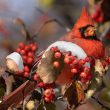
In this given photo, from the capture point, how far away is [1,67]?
6.35 ft

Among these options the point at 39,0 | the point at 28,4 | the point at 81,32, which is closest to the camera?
the point at 81,32

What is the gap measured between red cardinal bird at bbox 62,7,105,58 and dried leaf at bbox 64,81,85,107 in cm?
24

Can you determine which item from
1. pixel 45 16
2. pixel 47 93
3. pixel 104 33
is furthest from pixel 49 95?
pixel 45 16

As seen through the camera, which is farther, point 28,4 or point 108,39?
point 28,4

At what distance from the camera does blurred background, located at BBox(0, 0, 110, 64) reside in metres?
3.09

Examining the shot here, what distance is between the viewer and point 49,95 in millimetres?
1949

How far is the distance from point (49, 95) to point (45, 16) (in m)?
2.82

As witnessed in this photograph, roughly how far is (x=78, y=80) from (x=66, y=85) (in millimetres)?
71

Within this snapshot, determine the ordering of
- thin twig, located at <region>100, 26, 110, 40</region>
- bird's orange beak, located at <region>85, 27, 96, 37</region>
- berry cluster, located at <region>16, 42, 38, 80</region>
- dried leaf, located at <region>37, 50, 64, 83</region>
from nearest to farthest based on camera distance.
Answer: dried leaf, located at <region>37, 50, 64, 83</region> < berry cluster, located at <region>16, 42, 38, 80</region> < bird's orange beak, located at <region>85, 27, 96, 37</region> < thin twig, located at <region>100, 26, 110, 40</region>

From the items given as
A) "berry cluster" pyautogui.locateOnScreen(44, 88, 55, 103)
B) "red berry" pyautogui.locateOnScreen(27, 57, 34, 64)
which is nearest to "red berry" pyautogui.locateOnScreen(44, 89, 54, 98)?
"berry cluster" pyautogui.locateOnScreen(44, 88, 55, 103)

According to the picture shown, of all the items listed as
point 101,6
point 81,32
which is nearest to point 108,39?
point 101,6

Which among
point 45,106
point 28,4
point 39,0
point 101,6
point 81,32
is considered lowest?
point 45,106

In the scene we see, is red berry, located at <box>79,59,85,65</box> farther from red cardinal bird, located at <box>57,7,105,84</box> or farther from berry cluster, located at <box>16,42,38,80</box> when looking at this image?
berry cluster, located at <box>16,42,38,80</box>

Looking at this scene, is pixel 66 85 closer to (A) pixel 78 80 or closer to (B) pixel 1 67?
(A) pixel 78 80
